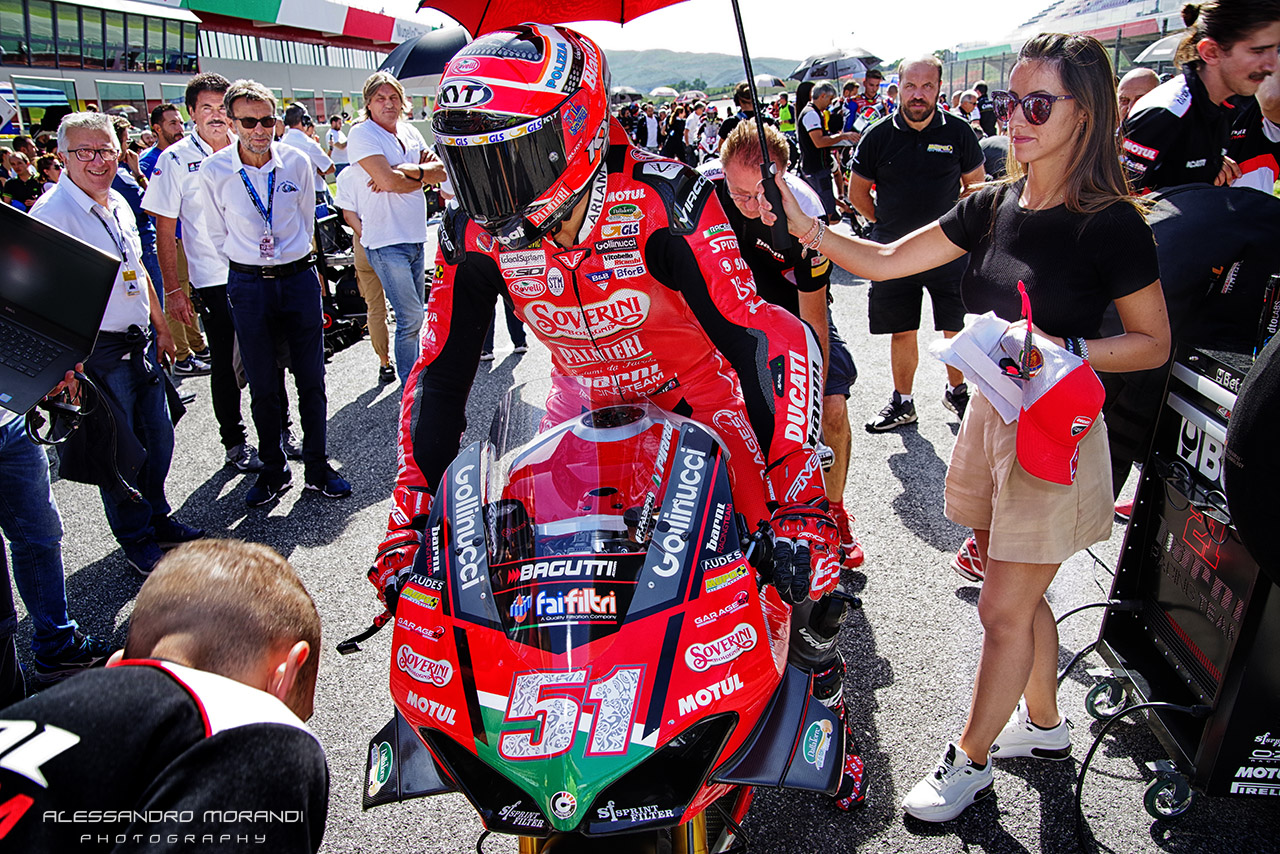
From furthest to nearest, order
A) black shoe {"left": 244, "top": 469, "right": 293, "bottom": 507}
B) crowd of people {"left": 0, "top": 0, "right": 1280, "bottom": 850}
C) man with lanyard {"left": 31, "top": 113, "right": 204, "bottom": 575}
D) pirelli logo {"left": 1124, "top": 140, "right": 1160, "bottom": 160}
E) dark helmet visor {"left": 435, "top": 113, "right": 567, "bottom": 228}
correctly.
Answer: black shoe {"left": 244, "top": 469, "right": 293, "bottom": 507}
man with lanyard {"left": 31, "top": 113, "right": 204, "bottom": 575}
pirelli logo {"left": 1124, "top": 140, "right": 1160, "bottom": 160}
dark helmet visor {"left": 435, "top": 113, "right": 567, "bottom": 228}
crowd of people {"left": 0, "top": 0, "right": 1280, "bottom": 850}

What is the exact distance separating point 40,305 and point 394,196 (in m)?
3.54

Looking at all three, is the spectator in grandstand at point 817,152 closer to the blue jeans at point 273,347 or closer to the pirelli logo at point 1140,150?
the pirelli logo at point 1140,150

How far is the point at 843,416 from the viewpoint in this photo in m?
4.04

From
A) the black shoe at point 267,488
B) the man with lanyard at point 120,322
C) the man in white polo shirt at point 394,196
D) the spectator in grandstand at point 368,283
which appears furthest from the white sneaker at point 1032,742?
the spectator in grandstand at point 368,283

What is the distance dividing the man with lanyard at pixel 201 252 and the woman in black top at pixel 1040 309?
13.8 feet

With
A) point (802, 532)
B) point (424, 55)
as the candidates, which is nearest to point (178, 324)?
point (424, 55)

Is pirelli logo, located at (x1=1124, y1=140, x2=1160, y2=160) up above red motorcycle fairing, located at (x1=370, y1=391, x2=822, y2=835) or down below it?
above

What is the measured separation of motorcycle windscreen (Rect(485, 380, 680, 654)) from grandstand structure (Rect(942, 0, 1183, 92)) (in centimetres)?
2616

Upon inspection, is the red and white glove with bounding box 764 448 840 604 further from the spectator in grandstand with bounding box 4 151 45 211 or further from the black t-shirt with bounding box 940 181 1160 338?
the spectator in grandstand with bounding box 4 151 45 211

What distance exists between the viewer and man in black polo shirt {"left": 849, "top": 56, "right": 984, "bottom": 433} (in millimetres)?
5676

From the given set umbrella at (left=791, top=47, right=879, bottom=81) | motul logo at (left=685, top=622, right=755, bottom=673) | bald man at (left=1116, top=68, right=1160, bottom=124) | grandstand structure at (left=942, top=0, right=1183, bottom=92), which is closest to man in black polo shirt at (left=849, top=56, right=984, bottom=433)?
bald man at (left=1116, top=68, right=1160, bottom=124)

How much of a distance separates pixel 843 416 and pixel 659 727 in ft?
8.89

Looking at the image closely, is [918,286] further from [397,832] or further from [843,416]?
[397,832]

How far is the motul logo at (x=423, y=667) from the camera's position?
5.63ft
